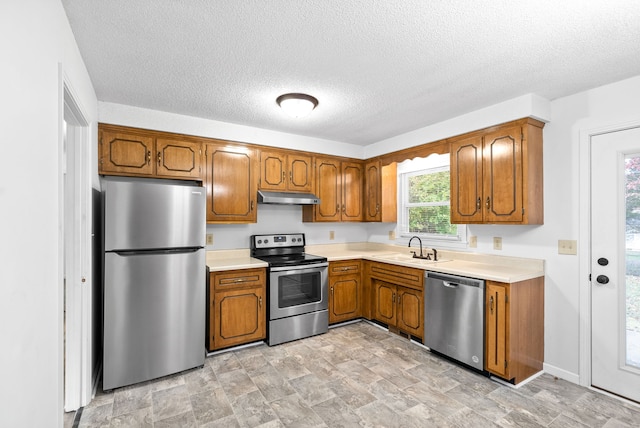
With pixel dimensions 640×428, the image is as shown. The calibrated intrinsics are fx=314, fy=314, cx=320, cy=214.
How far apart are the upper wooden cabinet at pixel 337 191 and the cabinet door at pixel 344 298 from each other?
2.72 ft

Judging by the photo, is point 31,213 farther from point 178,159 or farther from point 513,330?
point 513,330

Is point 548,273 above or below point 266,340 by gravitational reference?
above

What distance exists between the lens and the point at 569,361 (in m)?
2.63

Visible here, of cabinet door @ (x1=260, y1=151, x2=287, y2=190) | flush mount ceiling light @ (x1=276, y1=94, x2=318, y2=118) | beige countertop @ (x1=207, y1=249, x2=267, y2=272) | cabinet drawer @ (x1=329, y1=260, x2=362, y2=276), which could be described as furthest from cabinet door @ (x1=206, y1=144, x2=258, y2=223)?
cabinet drawer @ (x1=329, y1=260, x2=362, y2=276)

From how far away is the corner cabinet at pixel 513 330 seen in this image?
2.50m

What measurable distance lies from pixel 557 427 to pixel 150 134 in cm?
396

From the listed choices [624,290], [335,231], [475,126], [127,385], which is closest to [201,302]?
[127,385]

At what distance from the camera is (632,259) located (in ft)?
7.79

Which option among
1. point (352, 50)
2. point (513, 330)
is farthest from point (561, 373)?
point (352, 50)

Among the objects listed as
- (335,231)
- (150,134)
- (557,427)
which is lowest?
(557,427)

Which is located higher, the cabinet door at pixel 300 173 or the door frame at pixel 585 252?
the cabinet door at pixel 300 173

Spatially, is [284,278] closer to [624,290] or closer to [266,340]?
[266,340]

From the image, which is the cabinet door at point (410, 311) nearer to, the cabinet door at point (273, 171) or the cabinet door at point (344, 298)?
the cabinet door at point (344, 298)

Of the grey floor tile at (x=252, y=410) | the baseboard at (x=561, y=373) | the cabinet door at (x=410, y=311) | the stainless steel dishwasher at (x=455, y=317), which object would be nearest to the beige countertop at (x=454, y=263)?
the stainless steel dishwasher at (x=455, y=317)
